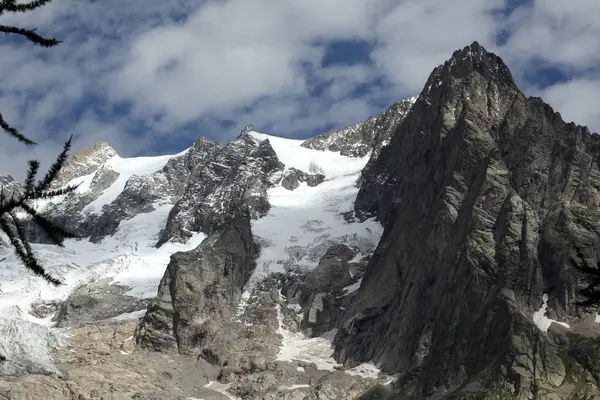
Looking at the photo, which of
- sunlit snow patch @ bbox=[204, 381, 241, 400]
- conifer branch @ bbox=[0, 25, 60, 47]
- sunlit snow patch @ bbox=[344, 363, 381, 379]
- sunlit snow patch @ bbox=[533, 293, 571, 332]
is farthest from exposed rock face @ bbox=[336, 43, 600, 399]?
conifer branch @ bbox=[0, 25, 60, 47]

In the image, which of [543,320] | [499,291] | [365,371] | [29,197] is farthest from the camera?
[365,371]

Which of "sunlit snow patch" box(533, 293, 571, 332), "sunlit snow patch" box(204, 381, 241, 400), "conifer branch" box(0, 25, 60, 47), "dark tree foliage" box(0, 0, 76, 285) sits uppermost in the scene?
"sunlit snow patch" box(533, 293, 571, 332)

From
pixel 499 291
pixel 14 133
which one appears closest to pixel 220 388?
pixel 499 291

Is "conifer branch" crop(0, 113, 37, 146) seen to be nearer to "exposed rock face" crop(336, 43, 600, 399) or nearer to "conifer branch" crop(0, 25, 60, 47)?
"conifer branch" crop(0, 25, 60, 47)

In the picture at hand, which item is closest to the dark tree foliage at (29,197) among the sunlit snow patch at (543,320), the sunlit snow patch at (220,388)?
the sunlit snow patch at (543,320)

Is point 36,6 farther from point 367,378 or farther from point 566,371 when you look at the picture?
point 367,378

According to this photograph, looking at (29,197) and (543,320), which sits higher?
(543,320)

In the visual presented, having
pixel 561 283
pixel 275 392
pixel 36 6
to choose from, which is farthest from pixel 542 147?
pixel 36 6

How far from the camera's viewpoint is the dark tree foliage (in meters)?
11.7

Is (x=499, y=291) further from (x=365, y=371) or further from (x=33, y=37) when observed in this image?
(x=33, y=37)

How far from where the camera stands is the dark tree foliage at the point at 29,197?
1166cm

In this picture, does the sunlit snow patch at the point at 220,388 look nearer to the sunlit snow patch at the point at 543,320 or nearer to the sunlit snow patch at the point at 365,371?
the sunlit snow patch at the point at 365,371

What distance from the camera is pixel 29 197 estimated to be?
1159 centimetres

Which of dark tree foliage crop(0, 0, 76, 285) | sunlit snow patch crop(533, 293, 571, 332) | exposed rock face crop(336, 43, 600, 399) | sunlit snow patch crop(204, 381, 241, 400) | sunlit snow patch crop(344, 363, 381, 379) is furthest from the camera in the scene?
sunlit snow patch crop(204, 381, 241, 400)
